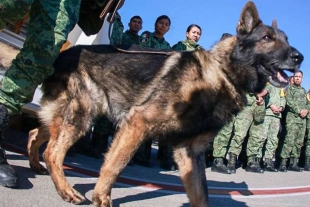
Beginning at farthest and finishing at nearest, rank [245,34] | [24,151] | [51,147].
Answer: [24,151], [245,34], [51,147]

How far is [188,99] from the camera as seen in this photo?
2777 millimetres

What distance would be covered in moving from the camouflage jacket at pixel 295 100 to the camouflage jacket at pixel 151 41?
3.67 m

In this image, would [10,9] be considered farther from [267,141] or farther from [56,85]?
[267,141]

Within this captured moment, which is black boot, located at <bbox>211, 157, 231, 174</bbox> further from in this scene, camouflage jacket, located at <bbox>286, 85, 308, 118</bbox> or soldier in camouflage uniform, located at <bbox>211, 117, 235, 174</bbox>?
camouflage jacket, located at <bbox>286, 85, 308, 118</bbox>

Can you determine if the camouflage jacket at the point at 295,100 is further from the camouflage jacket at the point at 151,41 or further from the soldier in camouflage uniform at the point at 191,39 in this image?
the camouflage jacket at the point at 151,41

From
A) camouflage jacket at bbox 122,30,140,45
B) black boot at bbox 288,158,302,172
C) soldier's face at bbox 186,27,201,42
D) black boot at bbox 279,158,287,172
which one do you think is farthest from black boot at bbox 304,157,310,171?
camouflage jacket at bbox 122,30,140,45

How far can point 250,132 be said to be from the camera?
22.6 feet

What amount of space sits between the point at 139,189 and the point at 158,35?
126 inches

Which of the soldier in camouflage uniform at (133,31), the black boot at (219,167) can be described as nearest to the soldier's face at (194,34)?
the soldier in camouflage uniform at (133,31)

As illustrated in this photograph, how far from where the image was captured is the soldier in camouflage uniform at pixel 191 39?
5930mm

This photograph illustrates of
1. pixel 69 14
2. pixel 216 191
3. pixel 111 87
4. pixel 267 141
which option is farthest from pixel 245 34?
pixel 267 141

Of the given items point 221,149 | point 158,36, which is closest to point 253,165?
point 221,149

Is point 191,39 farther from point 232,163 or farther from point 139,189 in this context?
point 139,189

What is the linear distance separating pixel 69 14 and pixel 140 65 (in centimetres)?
82
